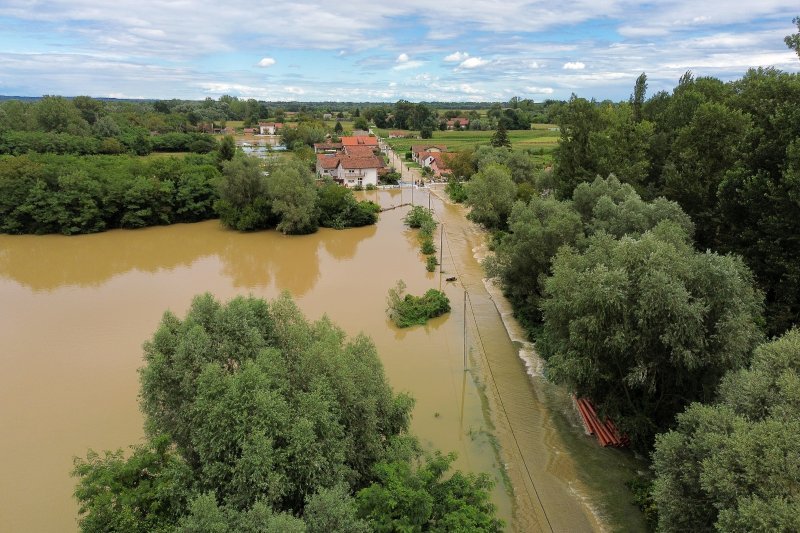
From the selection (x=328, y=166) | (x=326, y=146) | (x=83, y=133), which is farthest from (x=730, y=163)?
(x=83, y=133)

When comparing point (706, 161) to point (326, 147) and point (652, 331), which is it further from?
point (326, 147)

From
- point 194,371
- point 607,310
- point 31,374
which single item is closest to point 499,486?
point 607,310

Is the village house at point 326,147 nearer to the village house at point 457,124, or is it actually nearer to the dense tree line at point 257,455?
the village house at point 457,124

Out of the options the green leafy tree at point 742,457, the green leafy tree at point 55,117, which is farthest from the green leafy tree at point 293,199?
the green leafy tree at point 55,117

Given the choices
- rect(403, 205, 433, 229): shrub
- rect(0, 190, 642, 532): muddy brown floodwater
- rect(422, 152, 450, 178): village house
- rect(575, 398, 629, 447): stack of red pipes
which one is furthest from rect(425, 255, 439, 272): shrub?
rect(422, 152, 450, 178): village house

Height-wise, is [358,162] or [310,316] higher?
[358,162]

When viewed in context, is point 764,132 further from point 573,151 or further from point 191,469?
point 191,469
